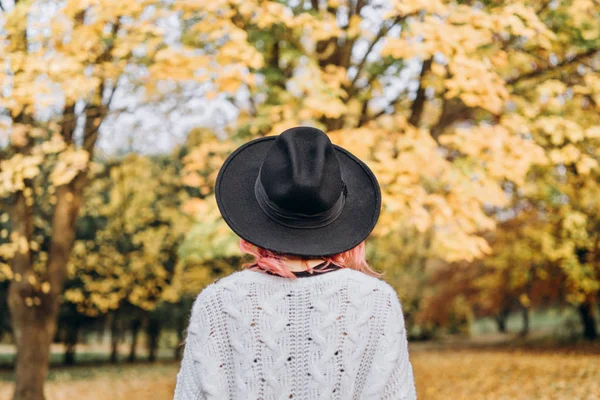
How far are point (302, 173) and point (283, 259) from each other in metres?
0.28

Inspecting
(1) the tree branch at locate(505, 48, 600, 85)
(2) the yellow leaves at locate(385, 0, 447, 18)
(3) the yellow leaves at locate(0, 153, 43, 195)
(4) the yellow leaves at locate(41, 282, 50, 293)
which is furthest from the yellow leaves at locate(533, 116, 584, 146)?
(4) the yellow leaves at locate(41, 282, 50, 293)

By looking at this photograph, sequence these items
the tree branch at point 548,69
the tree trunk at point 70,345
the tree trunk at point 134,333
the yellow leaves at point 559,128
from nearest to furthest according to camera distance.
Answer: the yellow leaves at point 559,128 → the tree branch at point 548,69 → the tree trunk at point 70,345 → the tree trunk at point 134,333

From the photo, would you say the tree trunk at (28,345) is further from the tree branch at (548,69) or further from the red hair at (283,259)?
the tree branch at (548,69)

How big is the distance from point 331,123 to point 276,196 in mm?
4800

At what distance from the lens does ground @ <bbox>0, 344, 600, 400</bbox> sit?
11.6 m

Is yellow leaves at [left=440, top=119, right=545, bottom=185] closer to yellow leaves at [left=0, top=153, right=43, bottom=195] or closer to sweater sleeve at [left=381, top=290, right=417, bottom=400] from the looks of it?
yellow leaves at [left=0, top=153, right=43, bottom=195]

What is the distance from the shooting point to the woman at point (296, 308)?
5.81ft

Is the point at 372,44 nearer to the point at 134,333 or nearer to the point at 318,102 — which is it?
the point at 318,102

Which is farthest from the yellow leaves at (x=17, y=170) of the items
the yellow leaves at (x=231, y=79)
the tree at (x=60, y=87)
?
the yellow leaves at (x=231, y=79)

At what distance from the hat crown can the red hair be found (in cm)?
16

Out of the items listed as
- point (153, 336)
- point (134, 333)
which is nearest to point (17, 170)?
point (134, 333)

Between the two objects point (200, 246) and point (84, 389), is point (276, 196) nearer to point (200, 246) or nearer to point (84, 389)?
point (200, 246)

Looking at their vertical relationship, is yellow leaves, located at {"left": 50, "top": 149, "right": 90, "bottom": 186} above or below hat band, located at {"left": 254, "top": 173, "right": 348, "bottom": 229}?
above

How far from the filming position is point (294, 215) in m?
1.78
